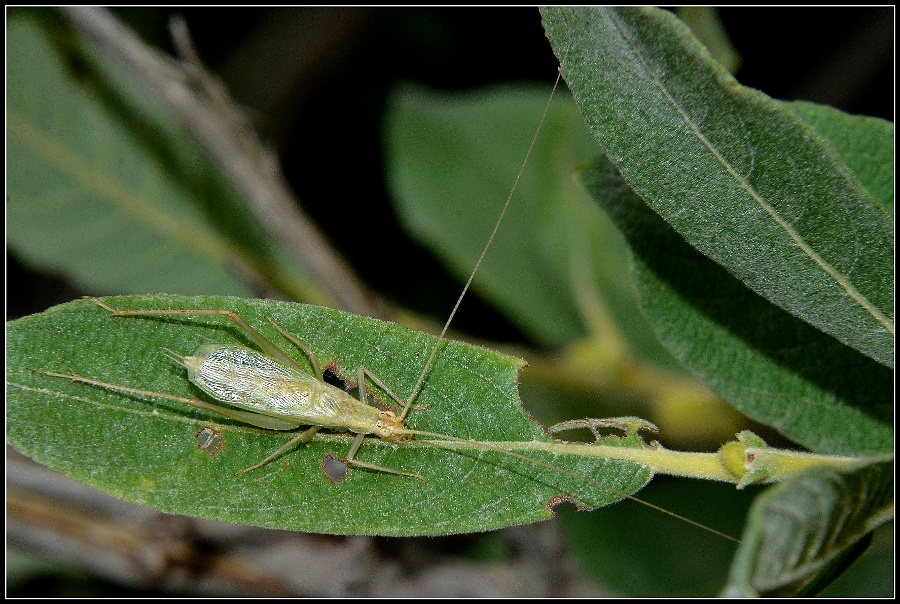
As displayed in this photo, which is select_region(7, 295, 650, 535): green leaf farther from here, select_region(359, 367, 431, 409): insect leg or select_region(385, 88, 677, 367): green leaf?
select_region(385, 88, 677, 367): green leaf

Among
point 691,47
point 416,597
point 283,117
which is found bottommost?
point 416,597

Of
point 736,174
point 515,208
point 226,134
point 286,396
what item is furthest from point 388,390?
point 515,208

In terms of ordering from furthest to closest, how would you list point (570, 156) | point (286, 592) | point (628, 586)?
point (570, 156) → point (628, 586) → point (286, 592)

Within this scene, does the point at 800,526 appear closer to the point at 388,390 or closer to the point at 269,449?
the point at 388,390

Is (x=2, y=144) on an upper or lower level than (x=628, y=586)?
upper

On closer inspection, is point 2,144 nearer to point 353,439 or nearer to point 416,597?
point 353,439

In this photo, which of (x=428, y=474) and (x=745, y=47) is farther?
(x=745, y=47)

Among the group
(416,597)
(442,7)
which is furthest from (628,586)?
(442,7)
